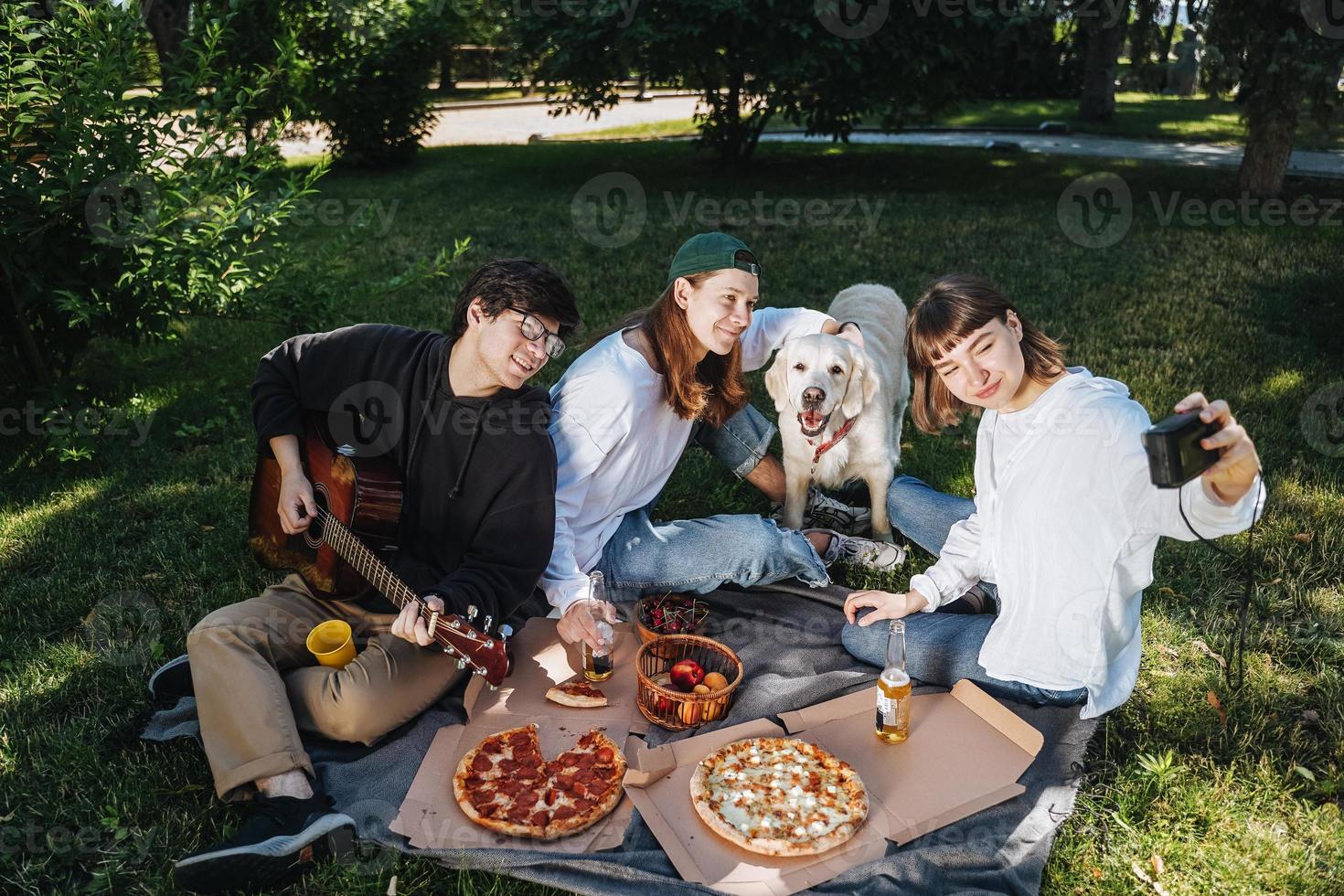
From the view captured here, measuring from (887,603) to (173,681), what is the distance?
8.23 ft

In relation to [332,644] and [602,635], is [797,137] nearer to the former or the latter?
[602,635]

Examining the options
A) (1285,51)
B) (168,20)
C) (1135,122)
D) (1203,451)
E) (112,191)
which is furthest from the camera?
(1135,122)

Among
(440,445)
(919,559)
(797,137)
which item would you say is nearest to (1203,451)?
(919,559)

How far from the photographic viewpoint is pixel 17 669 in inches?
133

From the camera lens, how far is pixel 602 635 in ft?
10.1

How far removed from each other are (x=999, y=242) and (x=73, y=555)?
780cm

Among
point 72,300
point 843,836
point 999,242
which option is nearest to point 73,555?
point 72,300

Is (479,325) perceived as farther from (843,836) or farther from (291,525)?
(843,836)

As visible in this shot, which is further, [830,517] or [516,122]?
[516,122]

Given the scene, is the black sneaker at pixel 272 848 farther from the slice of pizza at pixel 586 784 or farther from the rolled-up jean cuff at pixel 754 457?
the rolled-up jean cuff at pixel 754 457

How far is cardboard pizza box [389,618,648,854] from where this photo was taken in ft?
8.62

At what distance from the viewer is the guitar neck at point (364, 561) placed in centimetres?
296

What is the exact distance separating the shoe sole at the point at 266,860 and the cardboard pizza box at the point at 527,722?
0.18 meters

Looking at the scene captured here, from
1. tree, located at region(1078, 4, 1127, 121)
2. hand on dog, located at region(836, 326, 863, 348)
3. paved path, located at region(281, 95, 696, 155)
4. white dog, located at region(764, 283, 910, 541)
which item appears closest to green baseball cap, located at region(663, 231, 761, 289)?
white dog, located at region(764, 283, 910, 541)
